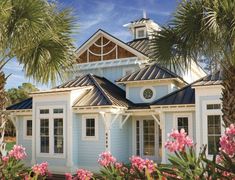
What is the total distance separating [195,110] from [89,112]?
538 cm

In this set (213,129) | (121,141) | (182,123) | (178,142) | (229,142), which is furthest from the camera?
(121,141)

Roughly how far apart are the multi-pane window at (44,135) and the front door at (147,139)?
16.3 ft

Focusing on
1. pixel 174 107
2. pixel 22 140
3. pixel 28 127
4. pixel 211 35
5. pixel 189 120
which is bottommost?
pixel 22 140

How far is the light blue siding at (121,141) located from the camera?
1789cm

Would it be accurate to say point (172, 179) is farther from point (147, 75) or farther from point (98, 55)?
point (98, 55)

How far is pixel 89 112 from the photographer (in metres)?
17.7

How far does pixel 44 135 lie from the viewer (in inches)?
732

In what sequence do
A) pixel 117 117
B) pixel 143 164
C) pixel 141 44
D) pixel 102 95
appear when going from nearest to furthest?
pixel 143 164
pixel 117 117
pixel 102 95
pixel 141 44

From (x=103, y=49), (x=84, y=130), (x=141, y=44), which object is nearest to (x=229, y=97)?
(x=84, y=130)

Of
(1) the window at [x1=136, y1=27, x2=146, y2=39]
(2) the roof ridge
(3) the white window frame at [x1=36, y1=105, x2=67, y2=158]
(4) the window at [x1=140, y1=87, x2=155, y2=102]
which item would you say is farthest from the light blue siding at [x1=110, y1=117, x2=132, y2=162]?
(1) the window at [x1=136, y1=27, x2=146, y2=39]

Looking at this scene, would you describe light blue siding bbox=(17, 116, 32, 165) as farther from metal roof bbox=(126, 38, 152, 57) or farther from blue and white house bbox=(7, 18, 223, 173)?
metal roof bbox=(126, 38, 152, 57)

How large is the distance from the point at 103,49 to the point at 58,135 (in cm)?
710

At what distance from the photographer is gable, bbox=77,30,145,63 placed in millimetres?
21681

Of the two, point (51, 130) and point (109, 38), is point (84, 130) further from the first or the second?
point (109, 38)
